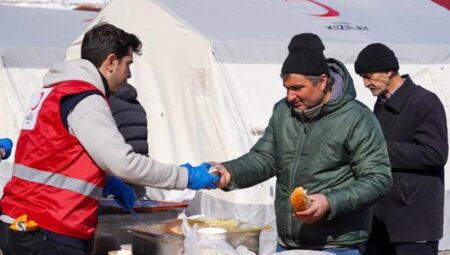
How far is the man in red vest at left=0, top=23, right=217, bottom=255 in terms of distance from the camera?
12.1 ft

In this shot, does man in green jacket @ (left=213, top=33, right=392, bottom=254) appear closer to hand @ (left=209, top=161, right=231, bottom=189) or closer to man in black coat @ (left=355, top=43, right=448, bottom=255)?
hand @ (left=209, top=161, right=231, bottom=189)

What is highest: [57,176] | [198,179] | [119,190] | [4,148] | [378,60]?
[378,60]

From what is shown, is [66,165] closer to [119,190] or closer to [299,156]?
[119,190]

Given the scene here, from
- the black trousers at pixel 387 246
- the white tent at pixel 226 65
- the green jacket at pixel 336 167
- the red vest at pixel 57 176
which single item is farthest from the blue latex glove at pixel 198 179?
the white tent at pixel 226 65

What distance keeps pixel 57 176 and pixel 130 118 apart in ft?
9.71

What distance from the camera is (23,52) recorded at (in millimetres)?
10383

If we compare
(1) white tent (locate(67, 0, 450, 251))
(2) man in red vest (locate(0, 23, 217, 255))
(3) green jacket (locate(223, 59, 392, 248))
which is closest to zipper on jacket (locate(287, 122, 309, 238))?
(3) green jacket (locate(223, 59, 392, 248))

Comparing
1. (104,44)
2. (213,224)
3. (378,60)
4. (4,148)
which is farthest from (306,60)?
(4,148)

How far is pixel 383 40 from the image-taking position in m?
8.55

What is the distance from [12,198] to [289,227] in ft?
4.16

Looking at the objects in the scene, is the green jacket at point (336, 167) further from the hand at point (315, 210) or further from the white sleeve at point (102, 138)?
the white sleeve at point (102, 138)

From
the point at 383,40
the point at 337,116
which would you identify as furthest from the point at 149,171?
the point at 383,40

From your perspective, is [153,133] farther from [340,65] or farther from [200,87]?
[340,65]

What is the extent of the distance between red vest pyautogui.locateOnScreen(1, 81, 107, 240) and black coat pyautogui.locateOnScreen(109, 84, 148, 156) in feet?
9.06
